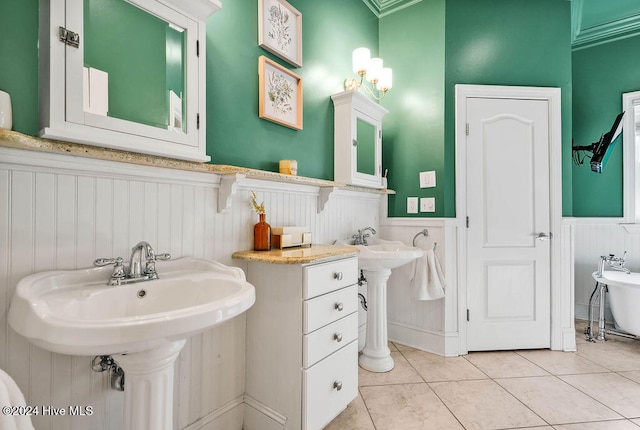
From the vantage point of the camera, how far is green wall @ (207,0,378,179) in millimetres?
1547

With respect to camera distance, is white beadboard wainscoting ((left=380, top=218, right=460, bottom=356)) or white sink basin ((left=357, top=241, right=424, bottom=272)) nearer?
white sink basin ((left=357, top=241, right=424, bottom=272))

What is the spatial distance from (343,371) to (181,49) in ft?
5.70

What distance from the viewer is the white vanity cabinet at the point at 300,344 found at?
4.59ft

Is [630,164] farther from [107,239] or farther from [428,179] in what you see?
[107,239]

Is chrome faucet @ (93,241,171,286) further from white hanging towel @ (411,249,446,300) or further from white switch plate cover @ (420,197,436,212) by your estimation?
white switch plate cover @ (420,197,436,212)

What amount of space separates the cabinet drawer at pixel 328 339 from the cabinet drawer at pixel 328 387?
0.11 ft

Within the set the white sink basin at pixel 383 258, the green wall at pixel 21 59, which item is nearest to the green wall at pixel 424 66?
the white sink basin at pixel 383 258

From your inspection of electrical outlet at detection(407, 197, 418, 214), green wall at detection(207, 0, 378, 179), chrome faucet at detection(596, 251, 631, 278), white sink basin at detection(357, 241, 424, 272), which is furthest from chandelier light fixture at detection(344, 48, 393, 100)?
chrome faucet at detection(596, 251, 631, 278)

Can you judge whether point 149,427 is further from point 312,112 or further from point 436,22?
point 436,22

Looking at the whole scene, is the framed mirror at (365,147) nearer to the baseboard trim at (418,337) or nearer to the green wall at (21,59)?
the baseboard trim at (418,337)

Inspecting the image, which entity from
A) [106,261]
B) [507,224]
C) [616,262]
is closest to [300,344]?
[106,261]

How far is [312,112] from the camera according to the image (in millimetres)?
2166

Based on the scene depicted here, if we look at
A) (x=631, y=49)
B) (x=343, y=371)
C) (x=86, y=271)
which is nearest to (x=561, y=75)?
(x=631, y=49)

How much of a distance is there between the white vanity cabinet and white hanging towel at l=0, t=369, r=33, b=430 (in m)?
0.89
